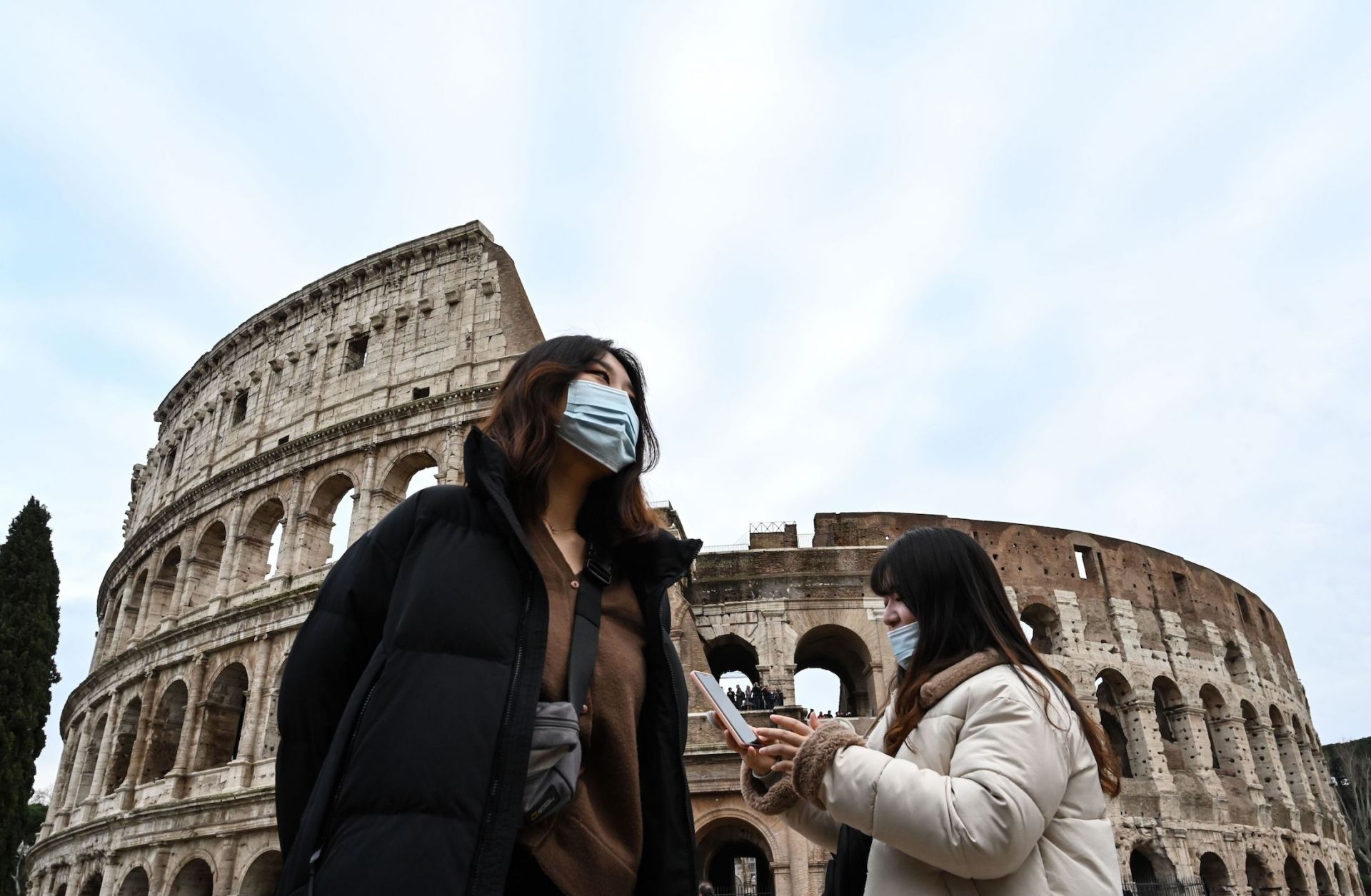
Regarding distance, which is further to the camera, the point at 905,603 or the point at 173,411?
the point at 173,411

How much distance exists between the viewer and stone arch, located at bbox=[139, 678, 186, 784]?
16.8 m

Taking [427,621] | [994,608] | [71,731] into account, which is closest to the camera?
[427,621]

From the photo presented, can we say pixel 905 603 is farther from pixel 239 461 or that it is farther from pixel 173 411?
pixel 173 411

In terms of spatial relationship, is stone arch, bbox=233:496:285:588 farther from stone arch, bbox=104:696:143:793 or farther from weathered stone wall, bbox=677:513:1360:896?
weathered stone wall, bbox=677:513:1360:896

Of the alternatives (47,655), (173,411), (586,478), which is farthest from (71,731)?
(586,478)

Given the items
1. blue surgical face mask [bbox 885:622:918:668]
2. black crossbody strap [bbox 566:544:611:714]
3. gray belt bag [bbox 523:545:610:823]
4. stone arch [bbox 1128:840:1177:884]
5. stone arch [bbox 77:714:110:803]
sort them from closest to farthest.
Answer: gray belt bag [bbox 523:545:610:823], black crossbody strap [bbox 566:544:611:714], blue surgical face mask [bbox 885:622:918:668], stone arch [bbox 1128:840:1177:884], stone arch [bbox 77:714:110:803]

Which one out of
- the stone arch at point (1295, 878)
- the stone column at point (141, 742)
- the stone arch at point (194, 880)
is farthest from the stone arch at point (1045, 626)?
the stone column at point (141, 742)

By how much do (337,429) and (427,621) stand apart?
17.5 metres

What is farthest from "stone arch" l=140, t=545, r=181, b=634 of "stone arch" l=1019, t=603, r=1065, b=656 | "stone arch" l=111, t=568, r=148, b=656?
"stone arch" l=1019, t=603, r=1065, b=656

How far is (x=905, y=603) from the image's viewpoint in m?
2.48

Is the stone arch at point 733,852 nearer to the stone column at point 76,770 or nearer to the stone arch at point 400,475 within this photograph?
the stone arch at point 400,475

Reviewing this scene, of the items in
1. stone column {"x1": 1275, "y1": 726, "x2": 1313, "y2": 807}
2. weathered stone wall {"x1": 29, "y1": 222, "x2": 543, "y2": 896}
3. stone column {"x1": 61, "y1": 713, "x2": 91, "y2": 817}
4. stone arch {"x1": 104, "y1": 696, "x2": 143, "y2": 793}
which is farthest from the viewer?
stone column {"x1": 1275, "y1": 726, "x2": 1313, "y2": 807}

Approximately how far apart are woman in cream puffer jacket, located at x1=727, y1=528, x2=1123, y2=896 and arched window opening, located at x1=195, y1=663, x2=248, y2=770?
1711cm

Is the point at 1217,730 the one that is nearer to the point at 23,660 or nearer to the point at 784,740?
the point at 784,740
